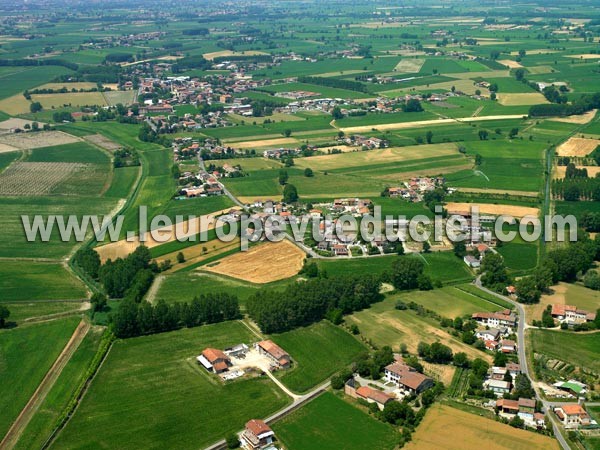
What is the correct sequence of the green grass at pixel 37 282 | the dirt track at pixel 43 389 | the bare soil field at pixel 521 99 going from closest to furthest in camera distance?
1. the dirt track at pixel 43 389
2. the green grass at pixel 37 282
3. the bare soil field at pixel 521 99

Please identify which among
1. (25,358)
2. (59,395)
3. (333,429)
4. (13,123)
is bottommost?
(333,429)

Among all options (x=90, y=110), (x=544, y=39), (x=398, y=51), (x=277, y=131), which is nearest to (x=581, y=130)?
(x=277, y=131)

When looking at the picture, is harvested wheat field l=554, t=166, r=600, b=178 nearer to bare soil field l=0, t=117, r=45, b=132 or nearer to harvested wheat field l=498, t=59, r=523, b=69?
bare soil field l=0, t=117, r=45, b=132

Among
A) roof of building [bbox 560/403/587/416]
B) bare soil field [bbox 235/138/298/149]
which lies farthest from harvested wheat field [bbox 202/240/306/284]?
bare soil field [bbox 235/138/298/149]

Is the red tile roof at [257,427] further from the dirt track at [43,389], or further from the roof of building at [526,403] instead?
the roof of building at [526,403]

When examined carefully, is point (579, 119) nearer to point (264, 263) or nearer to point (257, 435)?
point (264, 263)

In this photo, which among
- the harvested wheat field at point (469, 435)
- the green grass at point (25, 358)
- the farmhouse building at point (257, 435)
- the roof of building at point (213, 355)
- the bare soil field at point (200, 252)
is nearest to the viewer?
the farmhouse building at point (257, 435)

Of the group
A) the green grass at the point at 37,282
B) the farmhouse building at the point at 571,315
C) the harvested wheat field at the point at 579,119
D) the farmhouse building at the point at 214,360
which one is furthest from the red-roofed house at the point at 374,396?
the harvested wheat field at the point at 579,119

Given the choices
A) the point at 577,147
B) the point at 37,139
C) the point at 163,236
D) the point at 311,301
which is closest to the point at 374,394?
the point at 311,301
